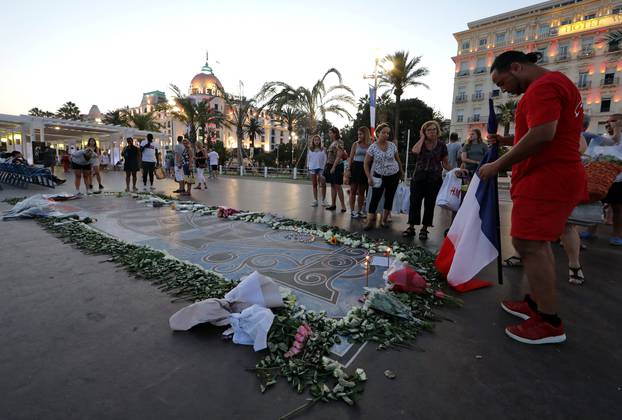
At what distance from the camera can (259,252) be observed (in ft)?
12.9

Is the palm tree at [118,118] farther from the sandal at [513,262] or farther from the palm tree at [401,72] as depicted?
the sandal at [513,262]

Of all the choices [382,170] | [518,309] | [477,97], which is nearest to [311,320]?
[518,309]

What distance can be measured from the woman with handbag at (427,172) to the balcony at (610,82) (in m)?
47.6

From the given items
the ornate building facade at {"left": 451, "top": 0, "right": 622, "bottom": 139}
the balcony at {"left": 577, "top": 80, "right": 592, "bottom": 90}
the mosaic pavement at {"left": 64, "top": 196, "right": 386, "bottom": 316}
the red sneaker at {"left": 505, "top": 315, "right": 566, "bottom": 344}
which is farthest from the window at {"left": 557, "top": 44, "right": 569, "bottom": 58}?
the red sneaker at {"left": 505, "top": 315, "right": 566, "bottom": 344}

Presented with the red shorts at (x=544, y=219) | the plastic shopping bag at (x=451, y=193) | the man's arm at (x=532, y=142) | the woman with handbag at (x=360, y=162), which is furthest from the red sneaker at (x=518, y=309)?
the woman with handbag at (x=360, y=162)

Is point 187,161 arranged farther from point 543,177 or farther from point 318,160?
point 543,177

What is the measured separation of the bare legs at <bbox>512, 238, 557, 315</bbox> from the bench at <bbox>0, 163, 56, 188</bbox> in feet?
43.9

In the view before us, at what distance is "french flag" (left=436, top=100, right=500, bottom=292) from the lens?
8.95 ft

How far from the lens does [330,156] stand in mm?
7223

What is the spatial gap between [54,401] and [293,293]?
163 centimetres

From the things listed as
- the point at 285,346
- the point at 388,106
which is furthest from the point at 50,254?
the point at 388,106

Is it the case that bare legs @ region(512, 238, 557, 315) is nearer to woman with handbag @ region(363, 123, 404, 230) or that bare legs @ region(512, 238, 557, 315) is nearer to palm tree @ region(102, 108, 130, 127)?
woman with handbag @ region(363, 123, 404, 230)

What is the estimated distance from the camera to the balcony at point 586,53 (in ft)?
126

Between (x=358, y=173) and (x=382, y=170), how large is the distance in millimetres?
968
